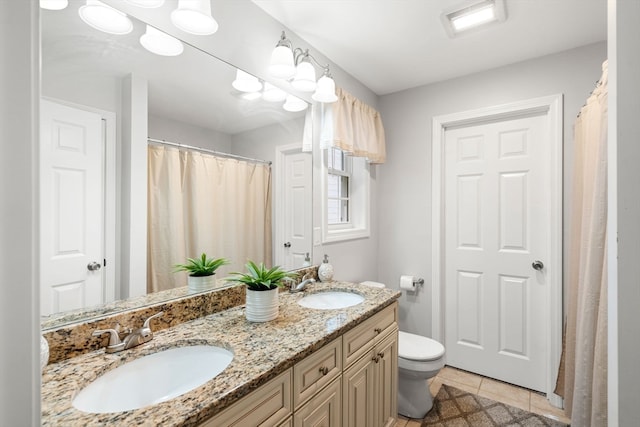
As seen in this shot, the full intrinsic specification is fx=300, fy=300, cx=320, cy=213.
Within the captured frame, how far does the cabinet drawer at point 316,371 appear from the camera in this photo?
104 cm

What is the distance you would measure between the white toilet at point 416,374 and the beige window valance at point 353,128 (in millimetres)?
1475

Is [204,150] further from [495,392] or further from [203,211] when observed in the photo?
[495,392]

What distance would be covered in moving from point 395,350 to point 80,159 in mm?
1741

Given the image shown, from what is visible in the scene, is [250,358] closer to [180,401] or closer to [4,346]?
[180,401]

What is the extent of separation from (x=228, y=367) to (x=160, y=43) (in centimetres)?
129

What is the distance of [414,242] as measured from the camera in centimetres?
268

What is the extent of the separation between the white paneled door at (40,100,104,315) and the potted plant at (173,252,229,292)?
0.33 meters

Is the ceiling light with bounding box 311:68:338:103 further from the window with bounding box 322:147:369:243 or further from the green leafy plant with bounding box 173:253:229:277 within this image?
the green leafy plant with bounding box 173:253:229:277

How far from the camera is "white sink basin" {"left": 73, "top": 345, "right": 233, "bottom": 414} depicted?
836 mm

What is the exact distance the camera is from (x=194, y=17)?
4.10ft

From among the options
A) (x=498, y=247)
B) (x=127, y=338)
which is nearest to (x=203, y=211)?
(x=127, y=338)

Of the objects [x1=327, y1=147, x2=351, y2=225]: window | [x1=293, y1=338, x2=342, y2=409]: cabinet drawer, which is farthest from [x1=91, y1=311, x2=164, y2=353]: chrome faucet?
[x1=327, y1=147, x2=351, y2=225]: window

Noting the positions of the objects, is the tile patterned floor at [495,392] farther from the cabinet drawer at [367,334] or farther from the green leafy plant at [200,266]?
the green leafy plant at [200,266]

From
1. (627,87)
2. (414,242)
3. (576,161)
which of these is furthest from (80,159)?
(576,161)
